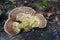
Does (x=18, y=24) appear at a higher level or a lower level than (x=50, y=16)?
higher

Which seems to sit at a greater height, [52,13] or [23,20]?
[23,20]

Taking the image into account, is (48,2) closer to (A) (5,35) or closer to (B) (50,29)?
(B) (50,29)

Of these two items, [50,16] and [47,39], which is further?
[50,16]

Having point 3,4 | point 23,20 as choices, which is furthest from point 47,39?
point 3,4

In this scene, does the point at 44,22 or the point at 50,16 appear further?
the point at 50,16

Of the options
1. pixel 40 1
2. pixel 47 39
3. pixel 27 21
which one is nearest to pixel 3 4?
pixel 40 1

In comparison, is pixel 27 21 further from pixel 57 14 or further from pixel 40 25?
pixel 57 14
